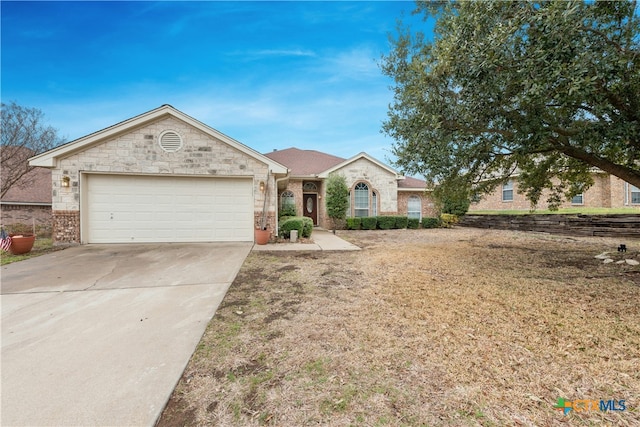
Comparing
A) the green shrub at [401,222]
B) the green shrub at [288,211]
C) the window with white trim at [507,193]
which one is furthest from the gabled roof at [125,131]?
the window with white trim at [507,193]

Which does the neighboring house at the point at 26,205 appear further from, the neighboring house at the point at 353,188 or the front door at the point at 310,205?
the front door at the point at 310,205

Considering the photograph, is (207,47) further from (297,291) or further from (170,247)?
(297,291)

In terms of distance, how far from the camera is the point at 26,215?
1413cm

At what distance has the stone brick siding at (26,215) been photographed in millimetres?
13812

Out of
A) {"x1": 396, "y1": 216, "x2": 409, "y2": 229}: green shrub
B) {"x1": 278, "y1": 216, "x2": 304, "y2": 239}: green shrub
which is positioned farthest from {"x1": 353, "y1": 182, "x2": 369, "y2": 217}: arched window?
{"x1": 278, "y1": 216, "x2": 304, "y2": 239}: green shrub

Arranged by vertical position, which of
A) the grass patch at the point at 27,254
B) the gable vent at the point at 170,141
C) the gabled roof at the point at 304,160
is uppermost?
the gabled roof at the point at 304,160

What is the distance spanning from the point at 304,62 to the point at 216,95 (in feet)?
16.9

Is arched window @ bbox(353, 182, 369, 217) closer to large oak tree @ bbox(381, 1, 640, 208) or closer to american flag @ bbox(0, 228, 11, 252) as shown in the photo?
large oak tree @ bbox(381, 1, 640, 208)

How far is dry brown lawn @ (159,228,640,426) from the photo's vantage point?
6.18 ft

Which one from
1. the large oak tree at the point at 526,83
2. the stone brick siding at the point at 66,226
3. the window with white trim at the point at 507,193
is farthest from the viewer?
the window with white trim at the point at 507,193

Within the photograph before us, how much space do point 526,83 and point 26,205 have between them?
2089 centimetres

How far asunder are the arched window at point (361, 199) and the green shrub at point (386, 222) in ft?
3.92

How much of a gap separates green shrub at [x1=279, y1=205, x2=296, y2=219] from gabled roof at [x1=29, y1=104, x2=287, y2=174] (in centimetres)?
618

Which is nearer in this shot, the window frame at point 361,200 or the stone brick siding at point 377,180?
the stone brick siding at point 377,180
